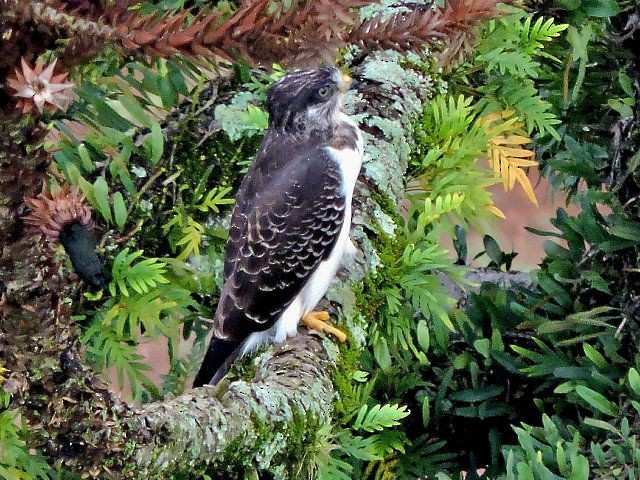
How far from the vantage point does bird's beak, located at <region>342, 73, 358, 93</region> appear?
1.66 m

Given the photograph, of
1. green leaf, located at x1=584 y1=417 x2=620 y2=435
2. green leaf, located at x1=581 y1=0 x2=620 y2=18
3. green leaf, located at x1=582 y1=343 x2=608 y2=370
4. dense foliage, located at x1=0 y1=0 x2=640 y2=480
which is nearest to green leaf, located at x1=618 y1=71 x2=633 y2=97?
dense foliage, located at x1=0 y1=0 x2=640 y2=480

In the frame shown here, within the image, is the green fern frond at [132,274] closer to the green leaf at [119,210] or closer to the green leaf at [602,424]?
the green leaf at [119,210]

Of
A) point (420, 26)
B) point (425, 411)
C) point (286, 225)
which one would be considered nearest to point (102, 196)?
point (286, 225)

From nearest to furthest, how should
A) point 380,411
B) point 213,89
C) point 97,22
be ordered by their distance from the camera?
point 97,22, point 380,411, point 213,89

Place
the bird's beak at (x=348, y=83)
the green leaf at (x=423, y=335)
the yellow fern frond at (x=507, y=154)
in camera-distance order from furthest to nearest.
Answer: the bird's beak at (x=348, y=83) < the yellow fern frond at (x=507, y=154) < the green leaf at (x=423, y=335)

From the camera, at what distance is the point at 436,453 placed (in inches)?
57.0

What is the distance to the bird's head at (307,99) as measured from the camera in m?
1.67

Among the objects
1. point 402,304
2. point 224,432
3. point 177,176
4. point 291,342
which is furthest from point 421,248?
point 224,432

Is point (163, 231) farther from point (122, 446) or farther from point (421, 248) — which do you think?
point (122, 446)

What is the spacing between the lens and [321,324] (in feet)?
4.65

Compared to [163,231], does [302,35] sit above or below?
above

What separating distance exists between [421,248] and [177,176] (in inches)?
18.5

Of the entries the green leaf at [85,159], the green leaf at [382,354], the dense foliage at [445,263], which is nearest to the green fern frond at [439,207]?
the dense foliage at [445,263]

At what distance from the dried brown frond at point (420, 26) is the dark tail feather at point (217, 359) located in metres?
1.03
